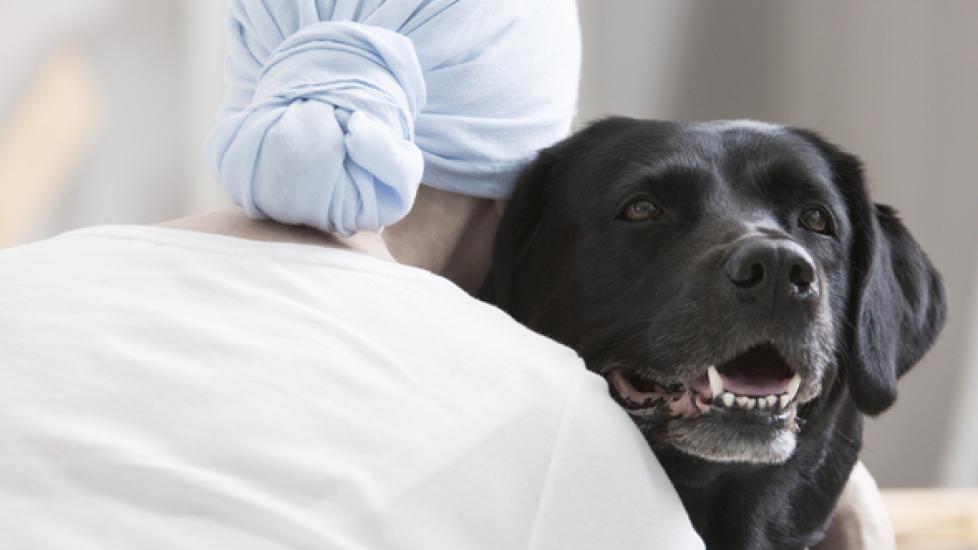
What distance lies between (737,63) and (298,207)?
8.71 feet

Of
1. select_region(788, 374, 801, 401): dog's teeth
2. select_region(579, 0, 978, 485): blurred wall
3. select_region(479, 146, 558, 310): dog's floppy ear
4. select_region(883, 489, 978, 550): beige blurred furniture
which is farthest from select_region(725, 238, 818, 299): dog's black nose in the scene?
select_region(579, 0, 978, 485): blurred wall

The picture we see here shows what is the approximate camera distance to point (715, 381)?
4.72 feet

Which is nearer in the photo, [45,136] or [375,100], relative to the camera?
[375,100]

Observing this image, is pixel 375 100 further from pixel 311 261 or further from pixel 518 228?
pixel 518 228

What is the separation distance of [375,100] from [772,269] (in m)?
0.49

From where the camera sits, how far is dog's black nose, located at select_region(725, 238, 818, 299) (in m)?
1.28

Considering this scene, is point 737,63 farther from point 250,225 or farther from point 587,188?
point 250,225

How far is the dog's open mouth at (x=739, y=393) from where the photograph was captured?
139 cm

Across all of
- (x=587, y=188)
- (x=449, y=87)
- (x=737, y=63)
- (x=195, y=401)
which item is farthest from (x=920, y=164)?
(x=195, y=401)

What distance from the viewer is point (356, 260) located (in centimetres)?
108

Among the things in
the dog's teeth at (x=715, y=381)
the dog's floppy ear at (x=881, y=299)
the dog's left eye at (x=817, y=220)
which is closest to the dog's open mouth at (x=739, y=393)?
the dog's teeth at (x=715, y=381)

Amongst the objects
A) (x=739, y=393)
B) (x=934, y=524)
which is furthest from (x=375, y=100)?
(x=934, y=524)

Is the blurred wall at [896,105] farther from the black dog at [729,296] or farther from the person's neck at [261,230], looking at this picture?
the person's neck at [261,230]

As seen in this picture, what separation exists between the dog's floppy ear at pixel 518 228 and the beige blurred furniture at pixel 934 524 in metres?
1.10
